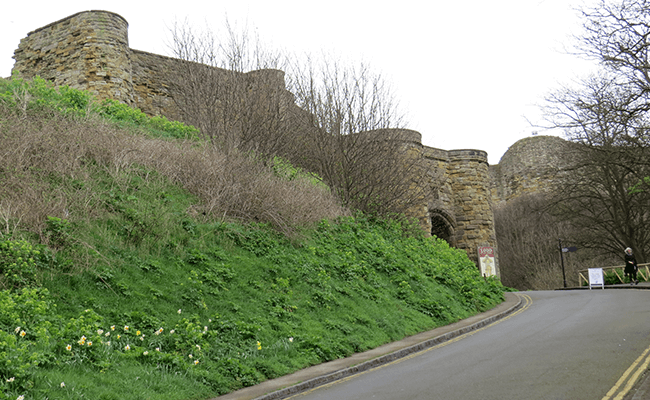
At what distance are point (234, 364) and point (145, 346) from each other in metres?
1.24

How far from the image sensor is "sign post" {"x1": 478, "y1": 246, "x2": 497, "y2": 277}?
103 ft

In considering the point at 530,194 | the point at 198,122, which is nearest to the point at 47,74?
the point at 198,122

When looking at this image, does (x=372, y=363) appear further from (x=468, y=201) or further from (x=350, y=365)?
(x=468, y=201)

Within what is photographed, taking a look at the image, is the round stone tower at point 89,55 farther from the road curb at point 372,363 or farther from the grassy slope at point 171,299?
the road curb at point 372,363

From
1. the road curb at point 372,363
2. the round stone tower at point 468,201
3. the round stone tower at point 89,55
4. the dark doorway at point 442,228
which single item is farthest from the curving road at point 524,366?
the round stone tower at point 468,201

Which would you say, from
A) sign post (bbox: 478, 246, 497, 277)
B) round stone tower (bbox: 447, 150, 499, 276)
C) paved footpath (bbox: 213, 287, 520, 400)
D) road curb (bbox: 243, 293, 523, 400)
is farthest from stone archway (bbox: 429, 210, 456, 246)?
paved footpath (bbox: 213, 287, 520, 400)

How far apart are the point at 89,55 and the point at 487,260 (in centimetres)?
2355

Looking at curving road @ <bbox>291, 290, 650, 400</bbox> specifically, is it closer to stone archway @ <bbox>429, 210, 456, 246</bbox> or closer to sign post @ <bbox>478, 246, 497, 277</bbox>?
sign post @ <bbox>478, 246, 497, 277</bbox>

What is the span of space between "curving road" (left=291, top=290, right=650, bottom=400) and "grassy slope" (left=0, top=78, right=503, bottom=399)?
1369 millimetres

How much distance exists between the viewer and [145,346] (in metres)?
7.43

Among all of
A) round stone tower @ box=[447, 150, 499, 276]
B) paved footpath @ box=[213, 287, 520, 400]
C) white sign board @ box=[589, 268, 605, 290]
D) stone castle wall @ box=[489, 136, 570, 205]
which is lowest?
white sign board @ box=[589, 268, 605, 290]

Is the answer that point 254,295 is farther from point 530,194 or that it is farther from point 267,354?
point 530,194

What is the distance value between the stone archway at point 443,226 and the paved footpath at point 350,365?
18.7 m

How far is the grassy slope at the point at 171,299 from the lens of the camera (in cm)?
650
